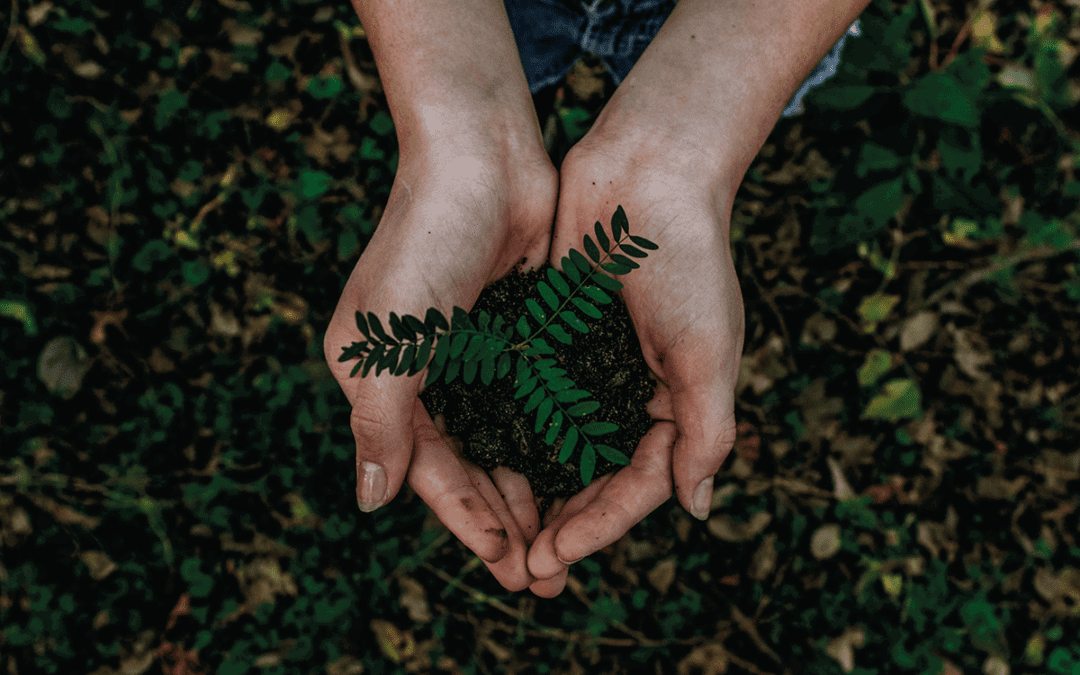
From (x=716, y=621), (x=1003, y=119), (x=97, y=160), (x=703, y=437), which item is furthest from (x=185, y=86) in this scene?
(x=1003, y=119)

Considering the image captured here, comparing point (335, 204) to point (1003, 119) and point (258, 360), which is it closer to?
point (258, 360)

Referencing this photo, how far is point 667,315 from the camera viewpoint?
2.43 m

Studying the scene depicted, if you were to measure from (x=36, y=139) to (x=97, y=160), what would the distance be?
0.34m

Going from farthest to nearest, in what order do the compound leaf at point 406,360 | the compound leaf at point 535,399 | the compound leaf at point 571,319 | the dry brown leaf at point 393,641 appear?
the dry brown leaf at point 393,641 < the compound leaf at point 571,319 < the compound leaf at point 535,399 < the compound leaf at point 406,360

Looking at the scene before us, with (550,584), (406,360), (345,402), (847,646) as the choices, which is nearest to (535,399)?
(406,360)

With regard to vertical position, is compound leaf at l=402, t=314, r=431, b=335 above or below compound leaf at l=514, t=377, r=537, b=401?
above

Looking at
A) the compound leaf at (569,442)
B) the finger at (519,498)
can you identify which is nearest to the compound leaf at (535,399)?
the compound leaf at (569,442)

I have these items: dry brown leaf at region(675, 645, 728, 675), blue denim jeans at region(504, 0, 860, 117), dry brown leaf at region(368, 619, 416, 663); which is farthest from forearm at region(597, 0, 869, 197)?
dry brown leaf at region(368, 619, 416, 663)

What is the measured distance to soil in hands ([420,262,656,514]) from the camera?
245 centimetres

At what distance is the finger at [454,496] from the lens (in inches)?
94.0

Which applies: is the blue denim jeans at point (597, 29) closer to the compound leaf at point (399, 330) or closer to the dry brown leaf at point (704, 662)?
the compound leaf at point (399, 330)

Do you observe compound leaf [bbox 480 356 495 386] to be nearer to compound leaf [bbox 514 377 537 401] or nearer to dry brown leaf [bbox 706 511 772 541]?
compound leaf [bbox 514 377 537 401]

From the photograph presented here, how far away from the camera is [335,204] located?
3512 millimetres

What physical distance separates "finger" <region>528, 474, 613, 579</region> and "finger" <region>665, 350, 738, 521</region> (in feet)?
1.00
